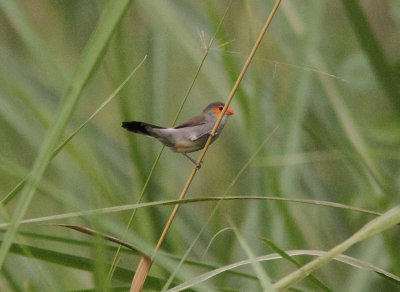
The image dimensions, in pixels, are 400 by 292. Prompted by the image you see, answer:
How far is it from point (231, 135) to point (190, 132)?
0.97ft

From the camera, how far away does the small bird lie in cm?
186

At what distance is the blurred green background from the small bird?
5cm

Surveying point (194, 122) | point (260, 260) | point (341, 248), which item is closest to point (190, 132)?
point (194, 122)

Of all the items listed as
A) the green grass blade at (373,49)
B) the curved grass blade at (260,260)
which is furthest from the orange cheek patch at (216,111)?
the curved grass blade at (260,260)

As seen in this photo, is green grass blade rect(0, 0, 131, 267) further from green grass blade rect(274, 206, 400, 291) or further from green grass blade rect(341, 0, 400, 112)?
green grass blade rect(341, 0, 400, 112)

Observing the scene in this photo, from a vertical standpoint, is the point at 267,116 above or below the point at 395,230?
above

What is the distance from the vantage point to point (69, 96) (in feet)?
2.91

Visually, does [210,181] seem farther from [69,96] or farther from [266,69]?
[69,96]

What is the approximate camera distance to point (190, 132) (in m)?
2.04

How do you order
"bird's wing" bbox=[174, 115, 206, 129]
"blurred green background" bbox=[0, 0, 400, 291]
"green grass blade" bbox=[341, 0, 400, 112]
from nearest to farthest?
"green grass blade" bbox=[341, 0, 400, 112]
"blurred green background" bbox=[0, 0, 400, 291]
"bird's wing" bbox=[174, 115, 206, 129]

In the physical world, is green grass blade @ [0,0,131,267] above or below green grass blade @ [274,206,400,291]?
above

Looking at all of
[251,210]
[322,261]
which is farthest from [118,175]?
[322,261]

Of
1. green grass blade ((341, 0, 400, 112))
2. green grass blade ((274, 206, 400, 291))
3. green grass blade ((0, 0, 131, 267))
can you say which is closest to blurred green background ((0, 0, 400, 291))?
green grass blade ((341, 0, 400, 112))

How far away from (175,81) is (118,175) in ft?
2.81
